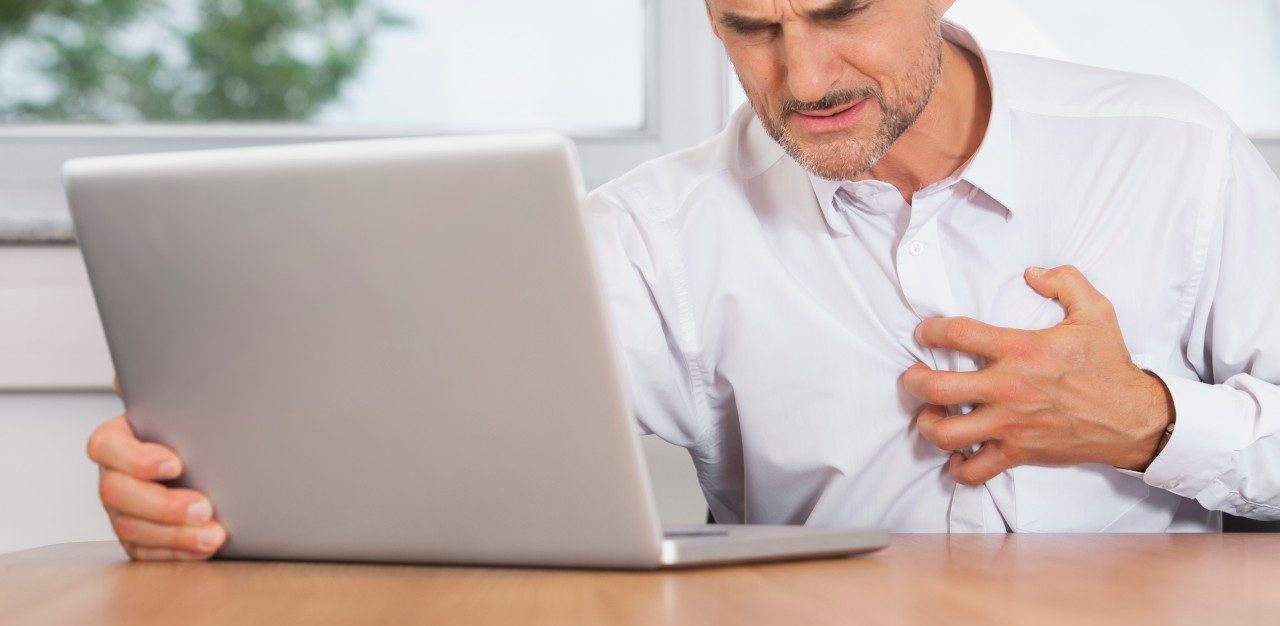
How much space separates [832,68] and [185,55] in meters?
1.11

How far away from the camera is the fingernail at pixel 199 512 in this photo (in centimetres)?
78

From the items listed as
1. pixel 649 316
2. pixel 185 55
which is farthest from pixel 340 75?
pixel 649 316

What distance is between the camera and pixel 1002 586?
63 cm

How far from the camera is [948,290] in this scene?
1.14 meters

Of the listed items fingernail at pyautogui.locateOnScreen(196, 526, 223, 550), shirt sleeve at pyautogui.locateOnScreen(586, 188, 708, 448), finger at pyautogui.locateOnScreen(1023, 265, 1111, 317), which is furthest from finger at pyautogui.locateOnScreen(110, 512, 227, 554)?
finger at pyautogui.locateOnScreen(1023, 265, 1111, 317)

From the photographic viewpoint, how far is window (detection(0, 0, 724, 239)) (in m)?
1.83

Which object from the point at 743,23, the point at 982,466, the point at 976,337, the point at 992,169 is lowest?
the point at 982,466

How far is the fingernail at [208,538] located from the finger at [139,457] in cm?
4

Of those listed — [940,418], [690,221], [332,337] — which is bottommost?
[940,418]

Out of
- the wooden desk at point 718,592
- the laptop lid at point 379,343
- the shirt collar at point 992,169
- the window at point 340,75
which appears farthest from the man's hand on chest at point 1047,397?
the window at point 340,75

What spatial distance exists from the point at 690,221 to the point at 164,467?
2.00 ft

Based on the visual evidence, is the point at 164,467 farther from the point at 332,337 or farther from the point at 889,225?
the point at 889,225

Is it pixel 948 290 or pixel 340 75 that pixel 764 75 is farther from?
pixel 340 75

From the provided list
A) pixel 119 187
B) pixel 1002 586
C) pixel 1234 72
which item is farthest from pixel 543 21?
pixel 1002 586
